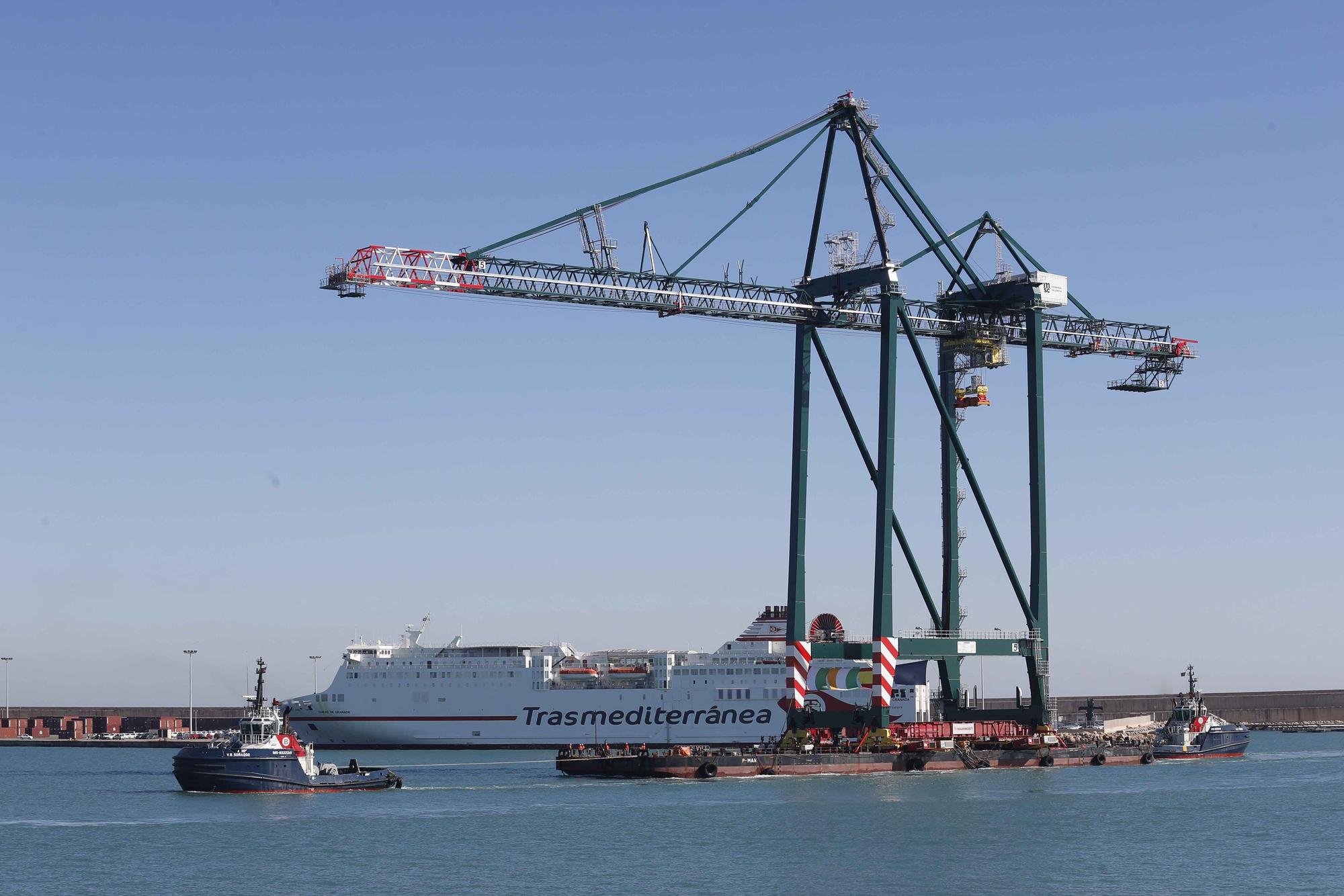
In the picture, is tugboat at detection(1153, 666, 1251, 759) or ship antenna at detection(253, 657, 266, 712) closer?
ship antenna at detection(253, 657, 266, 712)

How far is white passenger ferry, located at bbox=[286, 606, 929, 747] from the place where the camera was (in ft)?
299

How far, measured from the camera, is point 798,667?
210ft

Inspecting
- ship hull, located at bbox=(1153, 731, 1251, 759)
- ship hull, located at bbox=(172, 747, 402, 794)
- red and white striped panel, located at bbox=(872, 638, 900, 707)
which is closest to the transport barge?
red and white striped panel, located at bbox=(872, 638, 900, 707)

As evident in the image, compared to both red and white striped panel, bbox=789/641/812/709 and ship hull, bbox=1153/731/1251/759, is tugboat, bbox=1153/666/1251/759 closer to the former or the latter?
ship hull, bbox=1153/731/1251/759

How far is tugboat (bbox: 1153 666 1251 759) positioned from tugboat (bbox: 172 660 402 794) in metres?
42.2

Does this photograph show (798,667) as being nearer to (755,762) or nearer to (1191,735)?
(755,762)

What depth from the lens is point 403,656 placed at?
308 feet

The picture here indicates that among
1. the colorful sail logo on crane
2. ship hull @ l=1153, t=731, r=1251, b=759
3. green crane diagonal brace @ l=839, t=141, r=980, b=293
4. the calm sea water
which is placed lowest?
the calm sea water

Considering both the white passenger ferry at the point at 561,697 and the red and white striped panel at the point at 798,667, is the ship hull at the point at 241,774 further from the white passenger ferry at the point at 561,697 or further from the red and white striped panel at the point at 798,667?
Answer: the white passenger ferry at the point at 561,697

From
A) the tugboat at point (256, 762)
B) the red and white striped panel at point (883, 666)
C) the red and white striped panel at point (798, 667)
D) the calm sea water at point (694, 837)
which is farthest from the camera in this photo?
the red and white striped panel at point (798, 667)

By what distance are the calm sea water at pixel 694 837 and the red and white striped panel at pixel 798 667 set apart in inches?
165

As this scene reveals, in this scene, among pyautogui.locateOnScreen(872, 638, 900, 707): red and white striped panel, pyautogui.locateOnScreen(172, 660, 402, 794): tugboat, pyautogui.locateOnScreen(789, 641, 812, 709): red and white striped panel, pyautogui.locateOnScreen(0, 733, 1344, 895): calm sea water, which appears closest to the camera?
pyautogui.locateOnScreen(0, 733, 1344, 895): calm sea water

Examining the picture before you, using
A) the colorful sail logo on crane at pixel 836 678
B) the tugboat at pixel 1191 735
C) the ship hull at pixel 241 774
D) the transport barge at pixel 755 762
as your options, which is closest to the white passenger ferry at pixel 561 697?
the colorful sail logo on crane at pixel 836 678

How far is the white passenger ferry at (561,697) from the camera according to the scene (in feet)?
299
